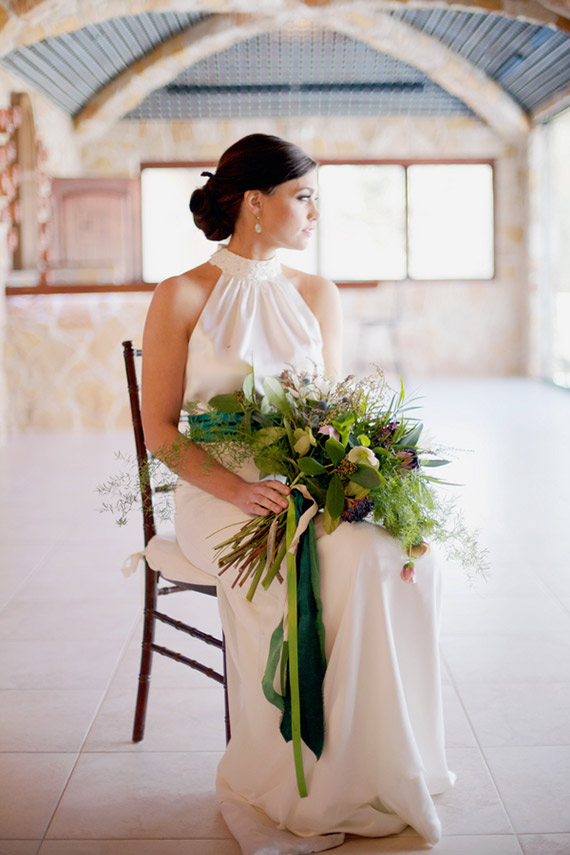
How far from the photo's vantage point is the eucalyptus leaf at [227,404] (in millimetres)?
1960

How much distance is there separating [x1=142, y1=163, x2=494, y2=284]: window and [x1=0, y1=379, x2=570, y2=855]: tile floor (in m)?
6.53

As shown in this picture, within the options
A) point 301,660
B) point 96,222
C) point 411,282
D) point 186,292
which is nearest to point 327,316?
point 186,292

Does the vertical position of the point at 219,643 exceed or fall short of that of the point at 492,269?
it falls short

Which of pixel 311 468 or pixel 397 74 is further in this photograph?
pixel 397 74

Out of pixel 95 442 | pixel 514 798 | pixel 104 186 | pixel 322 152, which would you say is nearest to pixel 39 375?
pixel 95 442

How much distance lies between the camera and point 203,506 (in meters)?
2.06

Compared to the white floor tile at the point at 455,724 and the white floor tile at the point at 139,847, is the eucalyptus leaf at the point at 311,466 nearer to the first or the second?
A: the white floor tile at the point at 139,847

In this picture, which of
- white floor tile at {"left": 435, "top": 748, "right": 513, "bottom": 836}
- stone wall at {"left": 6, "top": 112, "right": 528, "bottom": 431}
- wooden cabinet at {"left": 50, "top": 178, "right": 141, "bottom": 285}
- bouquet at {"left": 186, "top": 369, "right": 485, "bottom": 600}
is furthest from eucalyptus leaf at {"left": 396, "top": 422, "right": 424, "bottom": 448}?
stone wall at {"left": 6, "top": 112, "right": 528, "bottom": 431}

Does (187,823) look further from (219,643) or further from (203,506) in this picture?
(203,506)

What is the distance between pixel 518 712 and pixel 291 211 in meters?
1.34

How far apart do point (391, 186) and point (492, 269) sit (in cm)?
147

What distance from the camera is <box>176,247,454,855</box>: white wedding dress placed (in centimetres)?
173

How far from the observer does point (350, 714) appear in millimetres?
1741

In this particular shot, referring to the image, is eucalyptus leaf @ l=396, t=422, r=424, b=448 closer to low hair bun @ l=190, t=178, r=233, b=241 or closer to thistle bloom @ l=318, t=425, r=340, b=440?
thistle bloom @ l=318, t=425, r=340, b=440
